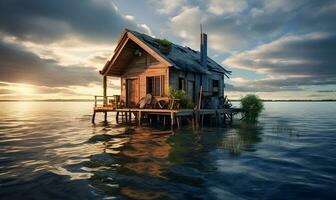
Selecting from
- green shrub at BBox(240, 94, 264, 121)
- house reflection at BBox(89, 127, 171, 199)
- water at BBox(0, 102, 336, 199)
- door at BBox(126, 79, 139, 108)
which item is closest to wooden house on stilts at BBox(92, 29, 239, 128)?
door at BBox(126, 79, 139, 108)

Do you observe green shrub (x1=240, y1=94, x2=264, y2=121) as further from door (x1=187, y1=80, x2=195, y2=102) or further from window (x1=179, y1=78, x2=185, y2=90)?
window (x1=179, y1=78, x2=185, y2=90)

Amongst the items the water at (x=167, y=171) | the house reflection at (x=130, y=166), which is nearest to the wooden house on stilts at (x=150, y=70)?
the house reflection at (x=130, y=166)

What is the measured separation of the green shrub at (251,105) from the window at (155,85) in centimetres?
1027

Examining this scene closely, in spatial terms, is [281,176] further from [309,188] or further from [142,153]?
[142,153]

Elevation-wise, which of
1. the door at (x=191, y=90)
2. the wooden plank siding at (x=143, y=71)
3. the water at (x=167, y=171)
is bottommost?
the water at (x=167, y=171)

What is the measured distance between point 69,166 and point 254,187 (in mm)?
6083

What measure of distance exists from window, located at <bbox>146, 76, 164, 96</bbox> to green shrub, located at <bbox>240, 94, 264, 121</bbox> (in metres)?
10.3

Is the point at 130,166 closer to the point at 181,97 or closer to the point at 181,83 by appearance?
the point at 181,97

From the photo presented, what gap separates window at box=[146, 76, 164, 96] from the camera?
21.0 meters

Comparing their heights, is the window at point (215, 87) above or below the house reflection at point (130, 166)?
above

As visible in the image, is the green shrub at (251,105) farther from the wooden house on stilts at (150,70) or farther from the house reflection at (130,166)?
the house reflection at (130,166)

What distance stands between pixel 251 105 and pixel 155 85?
1145 cm

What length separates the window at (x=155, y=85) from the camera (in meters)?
21.0

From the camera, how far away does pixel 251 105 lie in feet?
90.7
